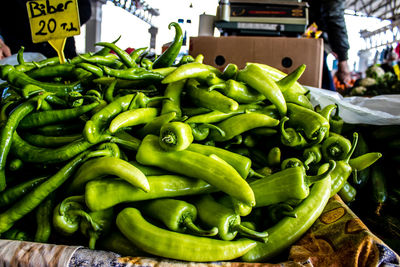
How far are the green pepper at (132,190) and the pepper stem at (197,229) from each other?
100 millimetres

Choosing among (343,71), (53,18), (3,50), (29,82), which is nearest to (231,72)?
(29,82)

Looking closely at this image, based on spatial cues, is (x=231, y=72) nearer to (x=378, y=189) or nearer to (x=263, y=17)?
(x=378, y=189)

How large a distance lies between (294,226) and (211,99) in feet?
1.64

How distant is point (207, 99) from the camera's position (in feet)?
3.72

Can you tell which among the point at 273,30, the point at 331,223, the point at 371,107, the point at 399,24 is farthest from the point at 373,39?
the point at 331,223

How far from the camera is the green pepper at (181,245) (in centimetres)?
81

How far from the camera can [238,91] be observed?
1.18 metres

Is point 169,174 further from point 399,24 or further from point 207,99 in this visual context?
point 399,24

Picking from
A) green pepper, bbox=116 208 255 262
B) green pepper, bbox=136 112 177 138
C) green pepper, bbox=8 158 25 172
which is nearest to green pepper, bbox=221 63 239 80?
green pepper, bbox=136 112 177 138

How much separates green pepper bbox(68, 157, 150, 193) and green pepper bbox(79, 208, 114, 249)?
0.35 ft

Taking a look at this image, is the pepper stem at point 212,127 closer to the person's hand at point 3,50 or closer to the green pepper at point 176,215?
the green pepper at point 176,215

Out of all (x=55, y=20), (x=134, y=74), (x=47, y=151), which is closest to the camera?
(x=47, y=151)

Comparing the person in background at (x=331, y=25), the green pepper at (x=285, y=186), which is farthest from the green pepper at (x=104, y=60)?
the person in background at (x=331, y=25)

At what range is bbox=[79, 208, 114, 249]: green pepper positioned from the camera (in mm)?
891
